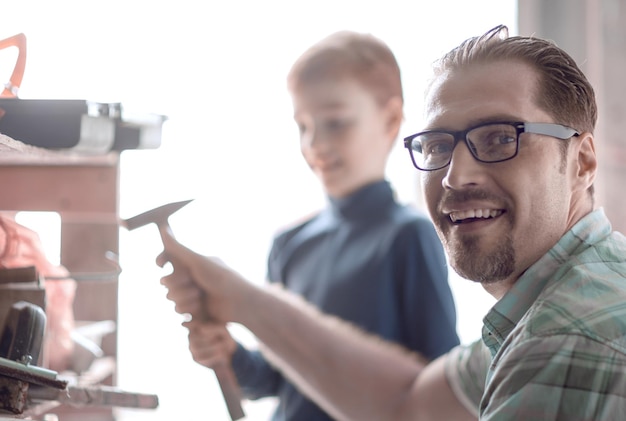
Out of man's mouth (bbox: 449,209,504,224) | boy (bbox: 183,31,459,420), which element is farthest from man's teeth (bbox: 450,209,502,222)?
boy (bbox: 183,31,459,420)

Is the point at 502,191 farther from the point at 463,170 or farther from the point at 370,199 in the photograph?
the point at 370,199

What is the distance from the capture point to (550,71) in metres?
0.82

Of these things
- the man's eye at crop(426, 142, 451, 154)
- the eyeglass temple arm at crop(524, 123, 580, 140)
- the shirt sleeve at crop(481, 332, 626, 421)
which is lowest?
the shirt sleeve at crop(481, 332, 626, 421)

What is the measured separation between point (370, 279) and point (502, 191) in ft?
1.86

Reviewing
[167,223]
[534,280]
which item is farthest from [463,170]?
[167,223]

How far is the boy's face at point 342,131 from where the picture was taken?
1.40m

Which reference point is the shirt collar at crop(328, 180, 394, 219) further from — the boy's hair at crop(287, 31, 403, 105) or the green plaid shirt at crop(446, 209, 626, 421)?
the green plaid shirt at crop(446, 209, 626, 421)

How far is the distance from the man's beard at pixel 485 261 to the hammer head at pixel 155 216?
0.41 meters

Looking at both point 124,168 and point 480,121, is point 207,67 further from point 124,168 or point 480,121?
point 480,121

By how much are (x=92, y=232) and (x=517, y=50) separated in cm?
74

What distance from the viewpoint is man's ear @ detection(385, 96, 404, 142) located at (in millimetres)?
1451

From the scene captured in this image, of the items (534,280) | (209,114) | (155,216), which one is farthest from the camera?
(209,114)

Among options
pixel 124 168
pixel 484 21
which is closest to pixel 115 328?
pixel 124 168

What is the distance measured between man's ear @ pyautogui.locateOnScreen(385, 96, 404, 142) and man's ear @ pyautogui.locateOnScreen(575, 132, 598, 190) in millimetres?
623
